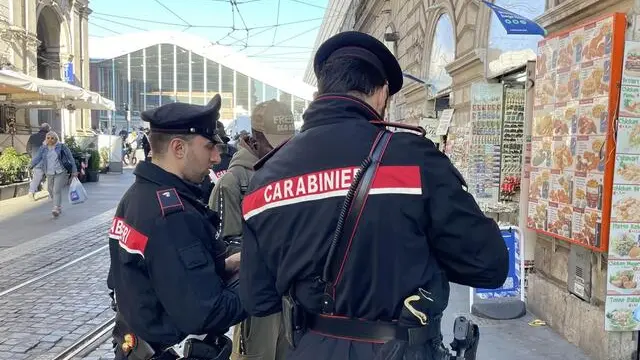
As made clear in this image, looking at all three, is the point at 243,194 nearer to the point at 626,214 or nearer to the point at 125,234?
the point at 125,234

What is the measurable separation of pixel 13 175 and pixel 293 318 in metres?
14.4

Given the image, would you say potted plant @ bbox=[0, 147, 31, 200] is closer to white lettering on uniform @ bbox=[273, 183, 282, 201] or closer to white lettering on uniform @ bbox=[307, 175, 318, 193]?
white lettering on uniform @ bbox=[273, 183, 282, 201]

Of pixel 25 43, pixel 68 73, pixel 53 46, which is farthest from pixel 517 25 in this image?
pixel 53 46

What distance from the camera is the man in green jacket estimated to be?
3240mm

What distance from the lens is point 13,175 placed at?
548 inches

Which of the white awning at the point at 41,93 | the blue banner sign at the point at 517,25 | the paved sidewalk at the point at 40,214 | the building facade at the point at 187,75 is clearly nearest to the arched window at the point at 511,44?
the blue banner sign at the point at 517,25

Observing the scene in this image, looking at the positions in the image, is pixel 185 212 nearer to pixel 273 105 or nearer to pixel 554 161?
pixel 273 105

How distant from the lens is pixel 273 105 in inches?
153

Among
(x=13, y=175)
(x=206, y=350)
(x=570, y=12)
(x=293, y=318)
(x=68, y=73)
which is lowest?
(x=206, y=350)

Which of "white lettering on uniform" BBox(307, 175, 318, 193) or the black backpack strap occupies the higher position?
"white lettering on uniform" BBox(307, 175, 318, 193)

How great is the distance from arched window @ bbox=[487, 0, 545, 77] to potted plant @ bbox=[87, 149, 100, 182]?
597 inches

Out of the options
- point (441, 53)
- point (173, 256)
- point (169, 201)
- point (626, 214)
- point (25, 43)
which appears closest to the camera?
point (173, 256)

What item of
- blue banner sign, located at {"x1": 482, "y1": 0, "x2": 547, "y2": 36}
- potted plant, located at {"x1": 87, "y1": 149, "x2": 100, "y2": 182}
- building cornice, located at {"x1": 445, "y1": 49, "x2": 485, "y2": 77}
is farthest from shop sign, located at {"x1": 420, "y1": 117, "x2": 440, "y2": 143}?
potted plant, located at {"x1": 87, "y1": 149, "x2": 100, "y2": 182}

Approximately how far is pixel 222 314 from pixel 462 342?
0.95m
